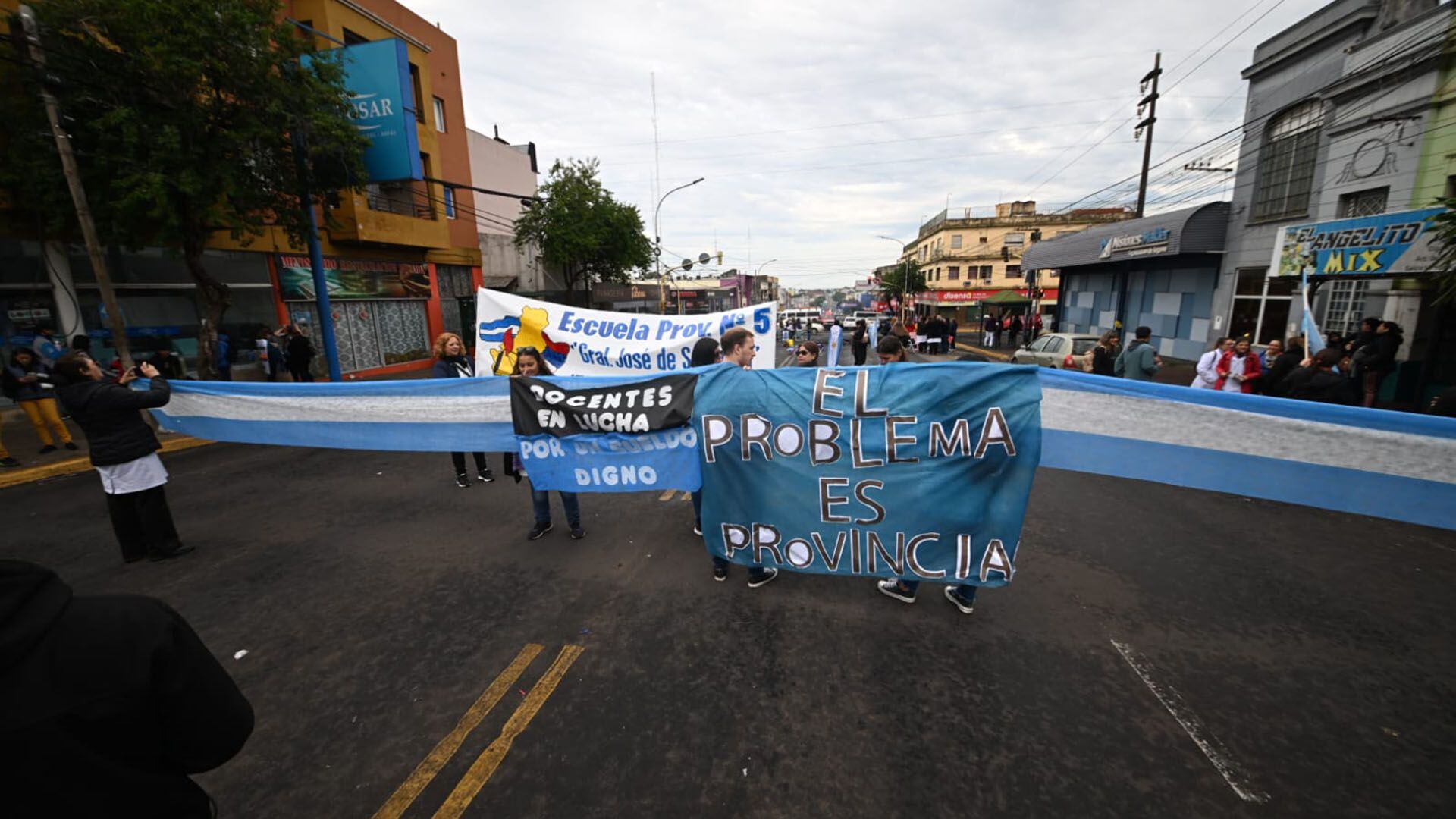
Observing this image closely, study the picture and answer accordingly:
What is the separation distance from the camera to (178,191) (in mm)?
9891

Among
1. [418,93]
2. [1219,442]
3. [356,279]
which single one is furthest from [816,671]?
[418,93]

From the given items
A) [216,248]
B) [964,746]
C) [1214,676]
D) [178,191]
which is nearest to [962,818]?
[964,746]

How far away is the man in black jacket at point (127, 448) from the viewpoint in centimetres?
458

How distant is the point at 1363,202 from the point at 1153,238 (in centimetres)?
581

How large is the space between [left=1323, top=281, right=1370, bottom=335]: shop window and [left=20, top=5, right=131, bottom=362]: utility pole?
23017 mm

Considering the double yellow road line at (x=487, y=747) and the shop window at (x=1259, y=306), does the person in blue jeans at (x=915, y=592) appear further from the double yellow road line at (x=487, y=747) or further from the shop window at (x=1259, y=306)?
the shop window at (x=1259, y=306)

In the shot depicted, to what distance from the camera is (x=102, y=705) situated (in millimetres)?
1239

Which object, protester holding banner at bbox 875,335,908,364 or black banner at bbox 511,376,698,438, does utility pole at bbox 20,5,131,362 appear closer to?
black banner at bbox 511,376,698,438

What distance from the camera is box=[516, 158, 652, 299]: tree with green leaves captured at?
2775 cm

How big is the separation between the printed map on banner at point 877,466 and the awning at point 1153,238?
739 inches

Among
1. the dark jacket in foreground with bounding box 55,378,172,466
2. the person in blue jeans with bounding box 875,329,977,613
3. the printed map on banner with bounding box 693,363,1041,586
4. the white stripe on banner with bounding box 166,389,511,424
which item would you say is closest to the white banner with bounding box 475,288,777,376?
the white stripe on banner with bounding box 166,389,511,424

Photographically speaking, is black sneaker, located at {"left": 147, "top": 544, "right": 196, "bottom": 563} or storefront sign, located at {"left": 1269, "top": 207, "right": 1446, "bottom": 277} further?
storefront sign, located at {"left": 1269, "top": 207, "right": 1446, "bottom": 277}

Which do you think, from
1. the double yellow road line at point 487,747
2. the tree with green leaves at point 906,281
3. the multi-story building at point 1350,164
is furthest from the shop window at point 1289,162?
the tree with green leaves at point 906,281

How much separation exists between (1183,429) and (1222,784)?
202 cm
